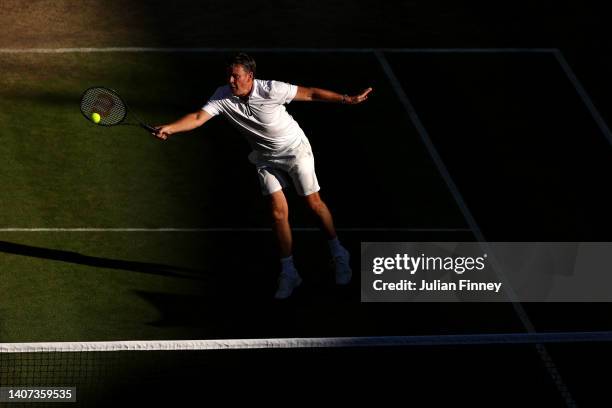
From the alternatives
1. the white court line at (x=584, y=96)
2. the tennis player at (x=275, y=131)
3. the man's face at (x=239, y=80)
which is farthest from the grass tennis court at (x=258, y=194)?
the man's face at (x=239, y=80)

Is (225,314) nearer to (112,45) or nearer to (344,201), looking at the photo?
(344,201)

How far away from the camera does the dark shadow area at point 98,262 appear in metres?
13.1

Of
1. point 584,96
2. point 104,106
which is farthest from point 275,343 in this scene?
point 584,96

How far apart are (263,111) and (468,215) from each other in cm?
324

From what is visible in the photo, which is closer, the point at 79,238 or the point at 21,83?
the point at 79,238

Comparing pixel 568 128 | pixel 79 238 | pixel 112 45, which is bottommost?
pixel 79 238

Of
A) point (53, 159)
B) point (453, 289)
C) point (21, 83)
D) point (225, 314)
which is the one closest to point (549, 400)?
point (453, 289)

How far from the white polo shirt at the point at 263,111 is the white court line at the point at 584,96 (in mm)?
5601

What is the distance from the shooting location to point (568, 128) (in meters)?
16.7

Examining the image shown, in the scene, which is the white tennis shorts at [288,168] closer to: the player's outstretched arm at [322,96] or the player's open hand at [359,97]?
the player's outstretched arm at [322,96]

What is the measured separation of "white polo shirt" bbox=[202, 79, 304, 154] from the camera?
40.0 ft

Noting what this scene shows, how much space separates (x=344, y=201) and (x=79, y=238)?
2896mm

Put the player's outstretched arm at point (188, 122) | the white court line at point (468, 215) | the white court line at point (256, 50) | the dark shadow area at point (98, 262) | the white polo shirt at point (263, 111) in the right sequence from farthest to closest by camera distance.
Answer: the white court line at point (256, 50), the dark shadow area at point (98, 262), the white polo shirt at point (263, 111), the player's outstretched arm at point (188, 122), the white court line at point (468, 215)

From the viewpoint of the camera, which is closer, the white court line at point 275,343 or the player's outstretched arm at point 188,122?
the white court line at point 275,343
